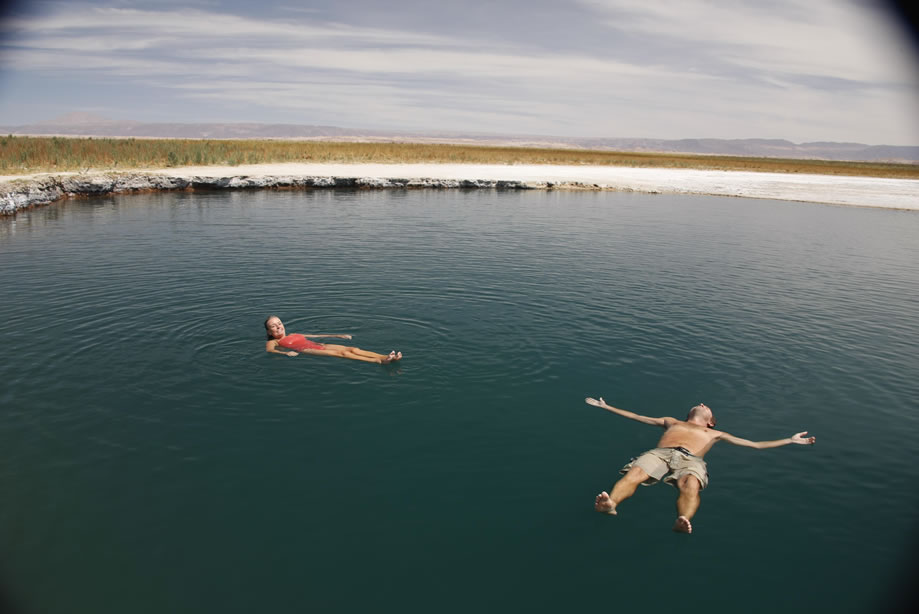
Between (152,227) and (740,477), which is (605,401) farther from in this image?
(152,227)

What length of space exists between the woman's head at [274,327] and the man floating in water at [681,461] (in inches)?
296

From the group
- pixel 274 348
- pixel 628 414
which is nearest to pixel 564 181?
pixel 274 348

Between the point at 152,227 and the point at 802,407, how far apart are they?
89.1ft

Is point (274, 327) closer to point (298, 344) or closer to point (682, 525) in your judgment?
point (298, 344)

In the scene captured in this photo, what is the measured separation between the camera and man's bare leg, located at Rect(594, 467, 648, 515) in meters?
7.43

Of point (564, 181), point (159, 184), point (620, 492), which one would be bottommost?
point (620, 492)

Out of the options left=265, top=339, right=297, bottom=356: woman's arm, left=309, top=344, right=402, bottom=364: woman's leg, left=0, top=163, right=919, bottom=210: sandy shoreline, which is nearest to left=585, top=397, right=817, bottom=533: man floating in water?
left=309, top=344, right=402, bottom=364: woman's leg

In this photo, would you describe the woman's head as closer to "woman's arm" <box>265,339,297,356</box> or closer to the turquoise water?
"woman's arm" <box>265,339,297,356</box>

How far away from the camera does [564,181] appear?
5184cm

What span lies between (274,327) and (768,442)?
32.0 feet

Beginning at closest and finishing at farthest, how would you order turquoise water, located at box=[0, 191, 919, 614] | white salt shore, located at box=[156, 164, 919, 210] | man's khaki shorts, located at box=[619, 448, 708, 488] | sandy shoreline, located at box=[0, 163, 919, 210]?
turquoise water, located at box=[0, 191, 919, 614]
man's khaki shorts, located at box=[619, 448, 708, 488]
sandy shoreline, located at box=[0, 163, 919, 210]
white salt shore, located at box=[156, 164, 919, 210]

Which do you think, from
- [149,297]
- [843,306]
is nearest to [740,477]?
[843,306]

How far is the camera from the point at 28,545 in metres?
6.74

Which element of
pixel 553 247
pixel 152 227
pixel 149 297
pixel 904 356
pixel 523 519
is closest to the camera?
pixel 523 519
